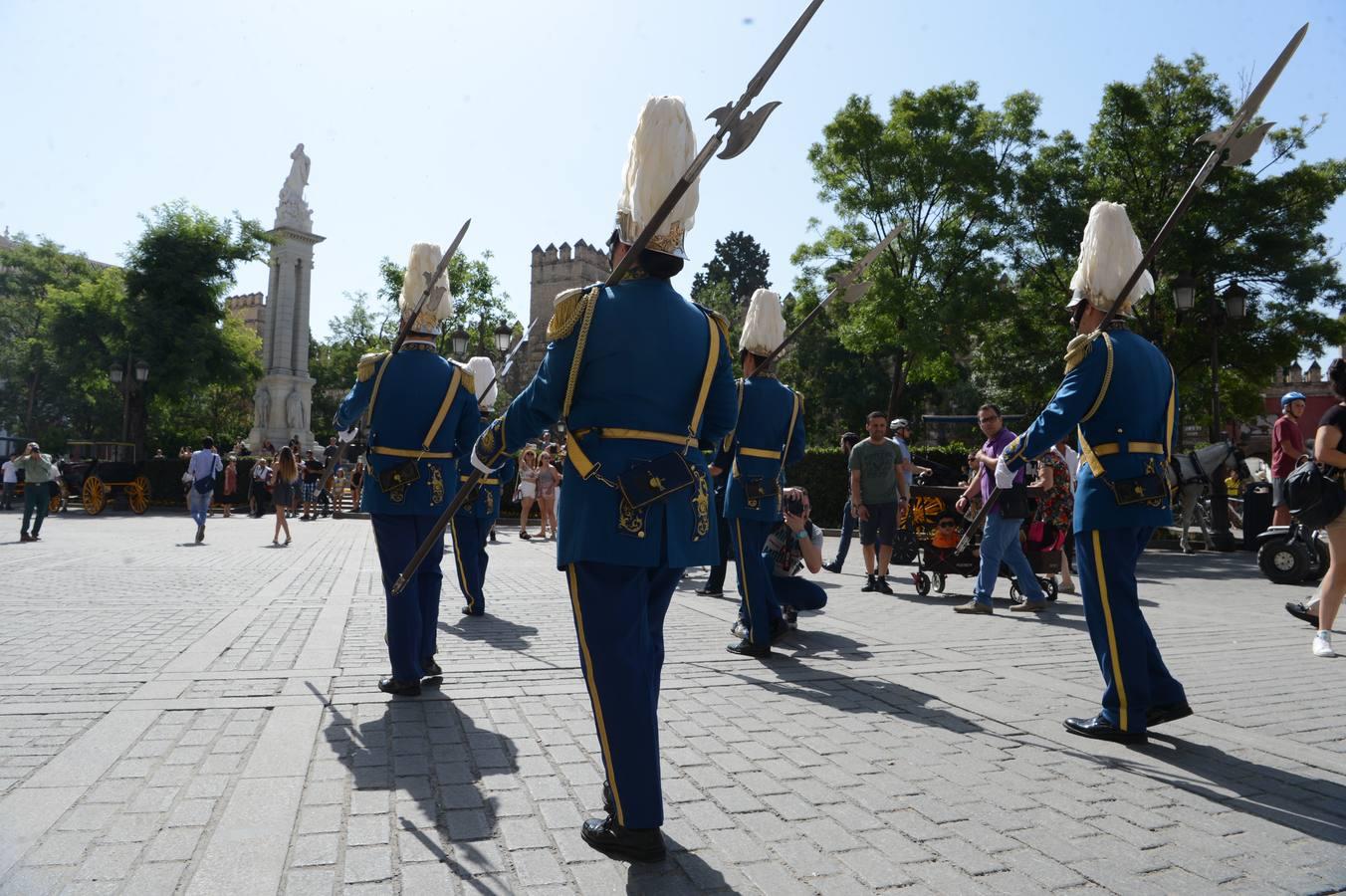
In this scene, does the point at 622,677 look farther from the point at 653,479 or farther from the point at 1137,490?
the point at 1137,490

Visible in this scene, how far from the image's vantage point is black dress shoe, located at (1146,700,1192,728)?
4754 mm

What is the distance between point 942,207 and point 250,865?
83.6 feet

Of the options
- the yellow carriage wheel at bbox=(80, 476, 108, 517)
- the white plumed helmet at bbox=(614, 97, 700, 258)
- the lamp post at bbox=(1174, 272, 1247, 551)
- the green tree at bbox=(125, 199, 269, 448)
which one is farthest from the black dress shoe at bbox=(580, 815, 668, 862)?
the green tree at bbox=(125, 199, 269, 448)

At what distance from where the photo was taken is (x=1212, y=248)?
806 inches

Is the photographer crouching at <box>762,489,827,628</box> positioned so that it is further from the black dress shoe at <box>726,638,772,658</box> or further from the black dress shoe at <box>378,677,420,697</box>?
the black dress shoe at <box>378,677,420,697</box>

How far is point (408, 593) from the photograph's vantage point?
5430 millimetres

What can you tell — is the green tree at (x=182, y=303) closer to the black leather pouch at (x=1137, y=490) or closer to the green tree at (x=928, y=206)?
the green tree at (x=928, y=206)

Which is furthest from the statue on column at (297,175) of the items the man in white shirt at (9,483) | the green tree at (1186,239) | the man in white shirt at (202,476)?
the green tree at (1186,239)

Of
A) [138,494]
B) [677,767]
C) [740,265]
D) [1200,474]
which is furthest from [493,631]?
[740,265]

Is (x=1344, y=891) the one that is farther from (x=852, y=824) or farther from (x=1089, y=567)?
(x=1089, y=567)

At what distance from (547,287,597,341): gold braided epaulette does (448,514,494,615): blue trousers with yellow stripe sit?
507 cm

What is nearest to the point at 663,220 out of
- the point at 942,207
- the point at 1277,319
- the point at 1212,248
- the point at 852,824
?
the point at 852,824

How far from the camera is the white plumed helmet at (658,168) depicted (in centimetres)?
381

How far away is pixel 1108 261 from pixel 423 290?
13.2 feet
